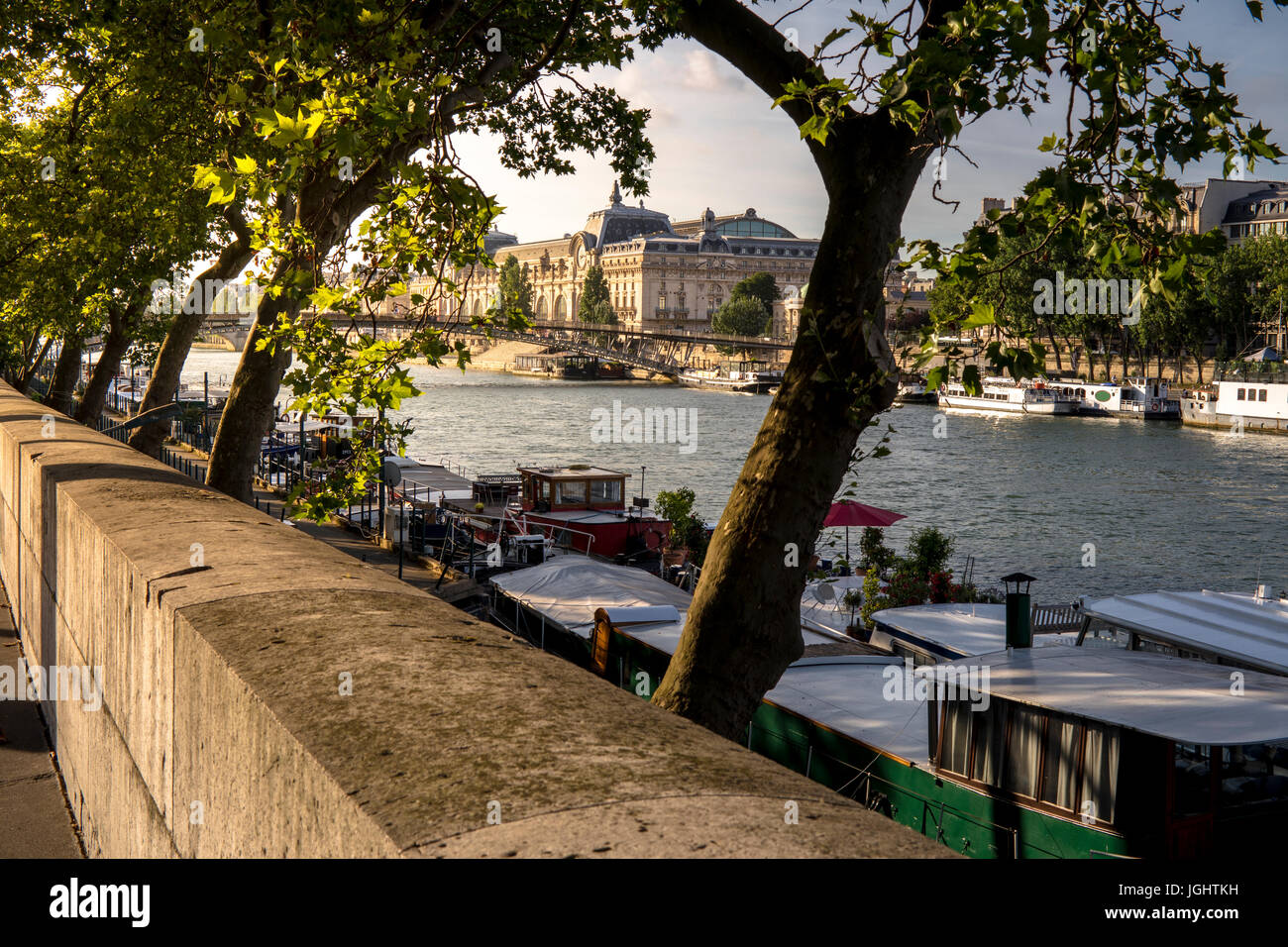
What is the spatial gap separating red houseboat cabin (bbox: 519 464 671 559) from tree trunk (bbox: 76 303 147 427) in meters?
8.55

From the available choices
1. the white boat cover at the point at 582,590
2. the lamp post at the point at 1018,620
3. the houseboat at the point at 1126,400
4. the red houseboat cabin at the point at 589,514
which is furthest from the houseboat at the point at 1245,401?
the lamp post at the point at 1018,620

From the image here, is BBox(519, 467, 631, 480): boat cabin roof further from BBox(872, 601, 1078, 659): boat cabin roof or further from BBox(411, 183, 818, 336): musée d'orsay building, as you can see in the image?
BBox(411, 183, 818, 336): musée d'orsay building

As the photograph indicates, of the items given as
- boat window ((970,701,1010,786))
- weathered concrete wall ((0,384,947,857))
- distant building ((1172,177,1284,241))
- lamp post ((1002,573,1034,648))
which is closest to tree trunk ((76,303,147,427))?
lamp post ((1002,573,1034,648))

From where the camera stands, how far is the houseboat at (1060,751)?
7.16 meters

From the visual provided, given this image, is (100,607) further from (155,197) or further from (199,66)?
(155,197)

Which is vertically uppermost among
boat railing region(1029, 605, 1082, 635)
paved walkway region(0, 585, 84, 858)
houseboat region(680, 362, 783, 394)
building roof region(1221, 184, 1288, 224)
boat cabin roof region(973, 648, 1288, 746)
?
building roof region(1221, 184, 1288, 224)

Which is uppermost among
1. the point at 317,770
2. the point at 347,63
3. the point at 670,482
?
the point at 347,63

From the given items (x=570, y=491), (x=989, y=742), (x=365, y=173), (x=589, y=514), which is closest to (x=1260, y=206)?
(x=570, y=491)

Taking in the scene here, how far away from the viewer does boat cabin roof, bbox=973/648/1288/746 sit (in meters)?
7.06

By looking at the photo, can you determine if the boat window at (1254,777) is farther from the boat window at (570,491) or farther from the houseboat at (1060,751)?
the boat window at (570,491)

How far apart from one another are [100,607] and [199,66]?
8.33m
